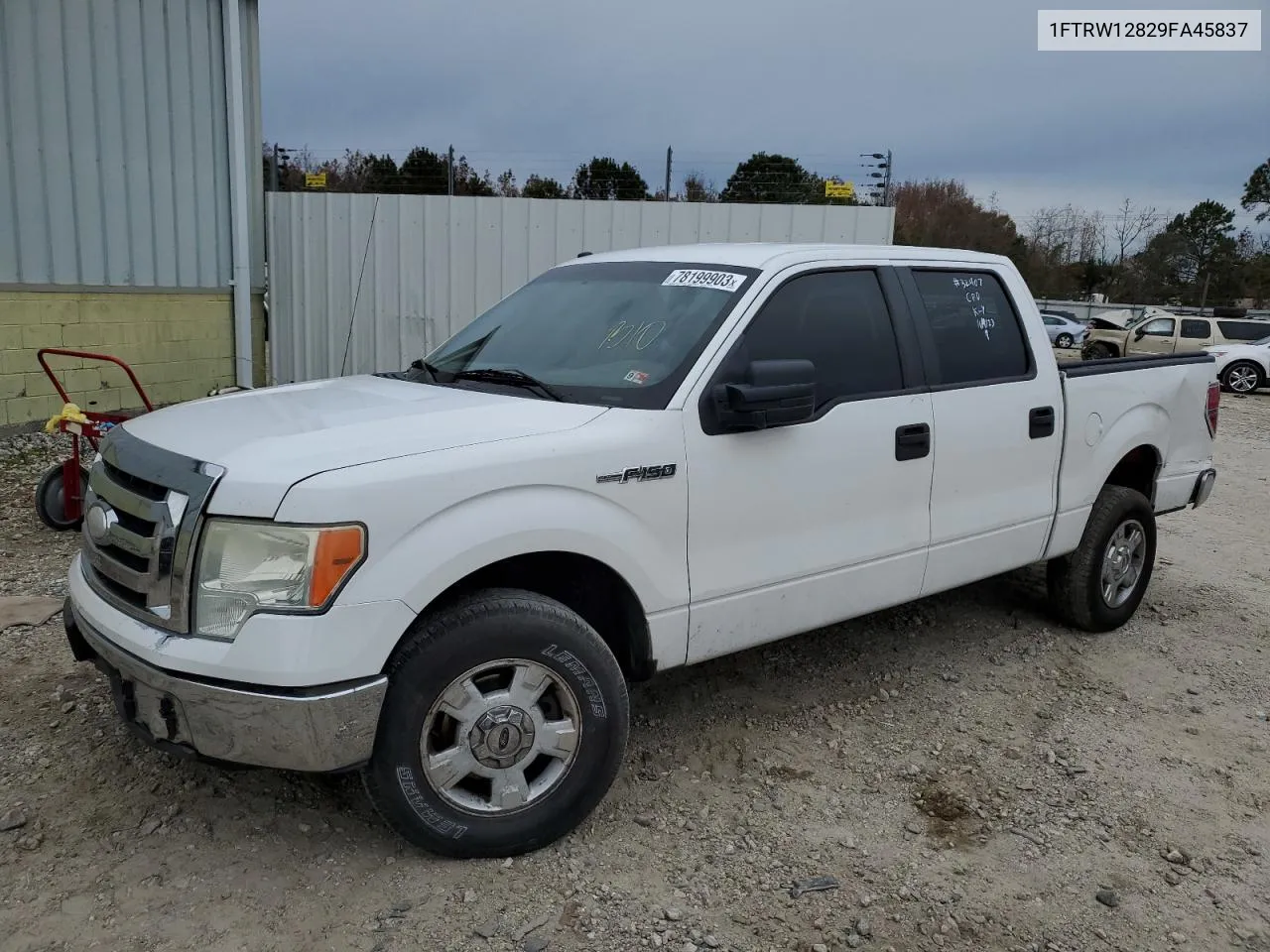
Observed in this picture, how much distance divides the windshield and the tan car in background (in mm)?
21283

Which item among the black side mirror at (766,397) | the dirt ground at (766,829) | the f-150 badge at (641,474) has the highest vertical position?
the black side mirror at (766,397)

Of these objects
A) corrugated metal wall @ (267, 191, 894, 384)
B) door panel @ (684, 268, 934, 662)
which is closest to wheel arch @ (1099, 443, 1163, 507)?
door panel @ (684, 268, 934, 662)

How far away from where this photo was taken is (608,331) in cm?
382

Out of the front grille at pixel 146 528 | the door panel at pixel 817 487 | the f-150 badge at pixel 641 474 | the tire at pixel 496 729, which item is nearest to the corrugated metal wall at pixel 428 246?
the door panel at pixel 817 487

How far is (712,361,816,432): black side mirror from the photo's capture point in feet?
10.8

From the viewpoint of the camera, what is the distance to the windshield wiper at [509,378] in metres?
3.55

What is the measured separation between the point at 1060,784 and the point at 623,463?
2.09 metres

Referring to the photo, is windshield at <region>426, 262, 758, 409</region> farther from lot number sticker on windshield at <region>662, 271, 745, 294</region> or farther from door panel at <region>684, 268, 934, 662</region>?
door panel at <region>684, 268, 934, 662</region>

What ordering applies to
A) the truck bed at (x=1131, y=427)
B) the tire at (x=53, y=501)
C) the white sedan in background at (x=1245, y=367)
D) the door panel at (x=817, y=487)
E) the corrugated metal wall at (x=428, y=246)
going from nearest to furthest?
the door panel at (x=817, y=487)
the truck bed at (x=1131, y=427)
the tire at (x=53, y=501)
the corrugated metal wall at (x=428, y=246)
the white sedan in background at (x=1245, y=367)

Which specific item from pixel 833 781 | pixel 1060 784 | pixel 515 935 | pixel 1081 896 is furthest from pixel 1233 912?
pixel 515 935

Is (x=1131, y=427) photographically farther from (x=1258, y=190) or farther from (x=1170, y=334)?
(x=1258, y=190)

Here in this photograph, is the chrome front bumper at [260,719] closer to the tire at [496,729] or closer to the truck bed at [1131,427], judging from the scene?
the tire at [496,729]

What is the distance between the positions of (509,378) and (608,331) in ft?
1.38

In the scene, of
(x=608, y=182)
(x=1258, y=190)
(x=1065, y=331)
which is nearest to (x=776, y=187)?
(x=608, y=182)
